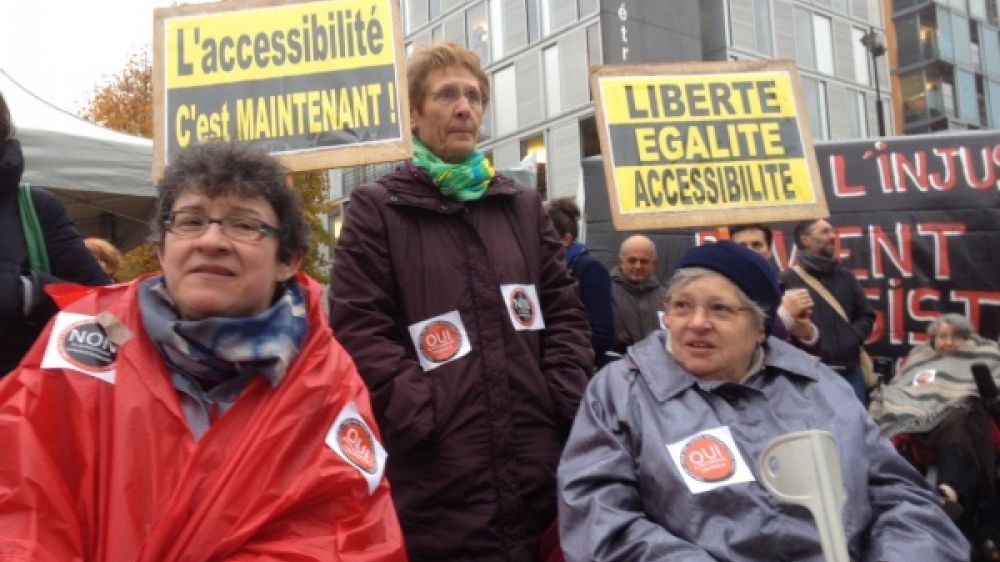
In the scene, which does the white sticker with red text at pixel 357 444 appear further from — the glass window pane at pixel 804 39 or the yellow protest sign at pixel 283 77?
the glass window pane at pixel 804 39

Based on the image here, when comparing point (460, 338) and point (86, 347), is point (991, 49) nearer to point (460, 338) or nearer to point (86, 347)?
point (460, 338)

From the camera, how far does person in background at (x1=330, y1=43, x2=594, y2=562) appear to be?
2.73 m

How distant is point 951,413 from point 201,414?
4315 mm

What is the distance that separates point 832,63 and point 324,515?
2930 centimetres

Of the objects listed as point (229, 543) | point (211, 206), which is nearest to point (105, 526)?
point (229, 543)

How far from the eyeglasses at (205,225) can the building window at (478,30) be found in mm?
26157

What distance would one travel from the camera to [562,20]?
25484 millimetres

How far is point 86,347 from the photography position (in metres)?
2.04

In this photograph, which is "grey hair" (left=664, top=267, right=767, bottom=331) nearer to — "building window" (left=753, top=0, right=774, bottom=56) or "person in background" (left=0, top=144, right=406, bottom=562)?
"person in background" (left=0, top=144, right=406, bottom=562)

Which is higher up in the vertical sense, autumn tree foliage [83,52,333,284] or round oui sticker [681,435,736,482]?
autumn tree foliage [83,52,333,284]

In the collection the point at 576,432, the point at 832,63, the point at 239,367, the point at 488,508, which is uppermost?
the point at 832,63

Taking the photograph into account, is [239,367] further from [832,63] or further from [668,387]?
[832,63]

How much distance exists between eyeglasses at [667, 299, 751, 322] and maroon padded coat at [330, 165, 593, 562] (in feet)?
1.02

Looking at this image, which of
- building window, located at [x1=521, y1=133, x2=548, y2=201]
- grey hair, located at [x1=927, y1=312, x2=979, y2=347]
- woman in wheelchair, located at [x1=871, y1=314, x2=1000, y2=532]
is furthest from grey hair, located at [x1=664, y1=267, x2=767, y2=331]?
building window, located at [x1=521, y1=133, x2=548, y2=201]
